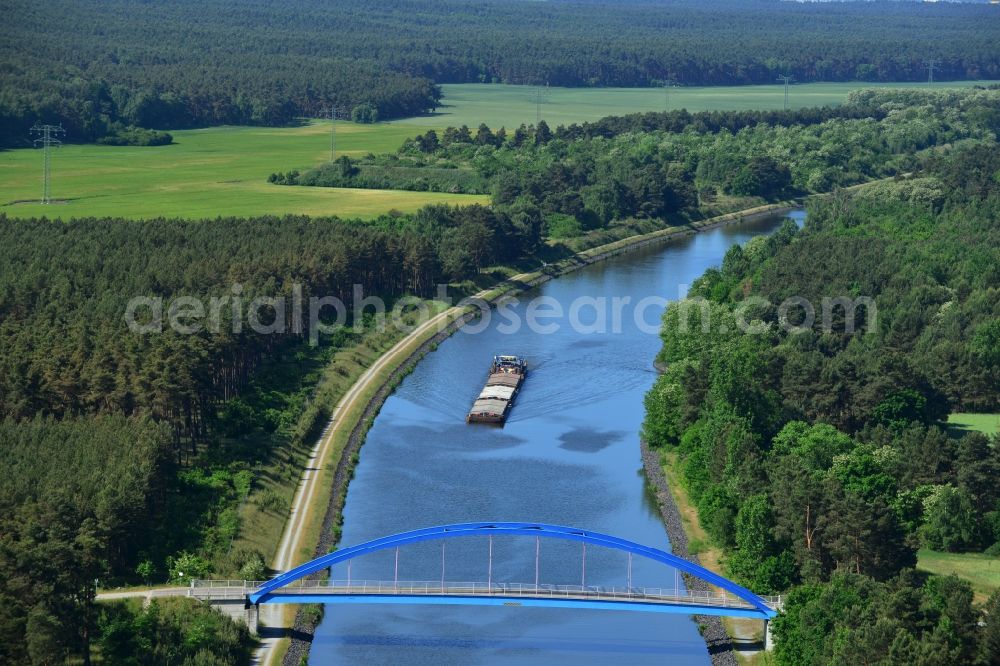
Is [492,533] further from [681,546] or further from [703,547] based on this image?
[703,547]

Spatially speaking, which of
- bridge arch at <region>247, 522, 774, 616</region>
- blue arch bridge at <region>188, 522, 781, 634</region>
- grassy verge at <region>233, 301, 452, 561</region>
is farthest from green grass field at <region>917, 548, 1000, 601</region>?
grassy verge at <region>233, 301, 452, 561</region>

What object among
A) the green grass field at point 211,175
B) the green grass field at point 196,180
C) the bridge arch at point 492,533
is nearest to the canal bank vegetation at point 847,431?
the bridge arch at point 492,533

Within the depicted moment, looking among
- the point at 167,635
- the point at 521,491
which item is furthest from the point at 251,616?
the point at 521,491

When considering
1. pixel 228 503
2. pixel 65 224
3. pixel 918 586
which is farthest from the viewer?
pixel 65 224

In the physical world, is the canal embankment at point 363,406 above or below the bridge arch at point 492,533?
below

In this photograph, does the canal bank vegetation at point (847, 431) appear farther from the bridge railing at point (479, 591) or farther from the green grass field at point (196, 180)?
the green grass field at point (196, 180)

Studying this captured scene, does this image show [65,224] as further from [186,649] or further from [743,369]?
[186,649]

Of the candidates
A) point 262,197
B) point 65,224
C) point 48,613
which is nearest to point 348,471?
point 48,613
